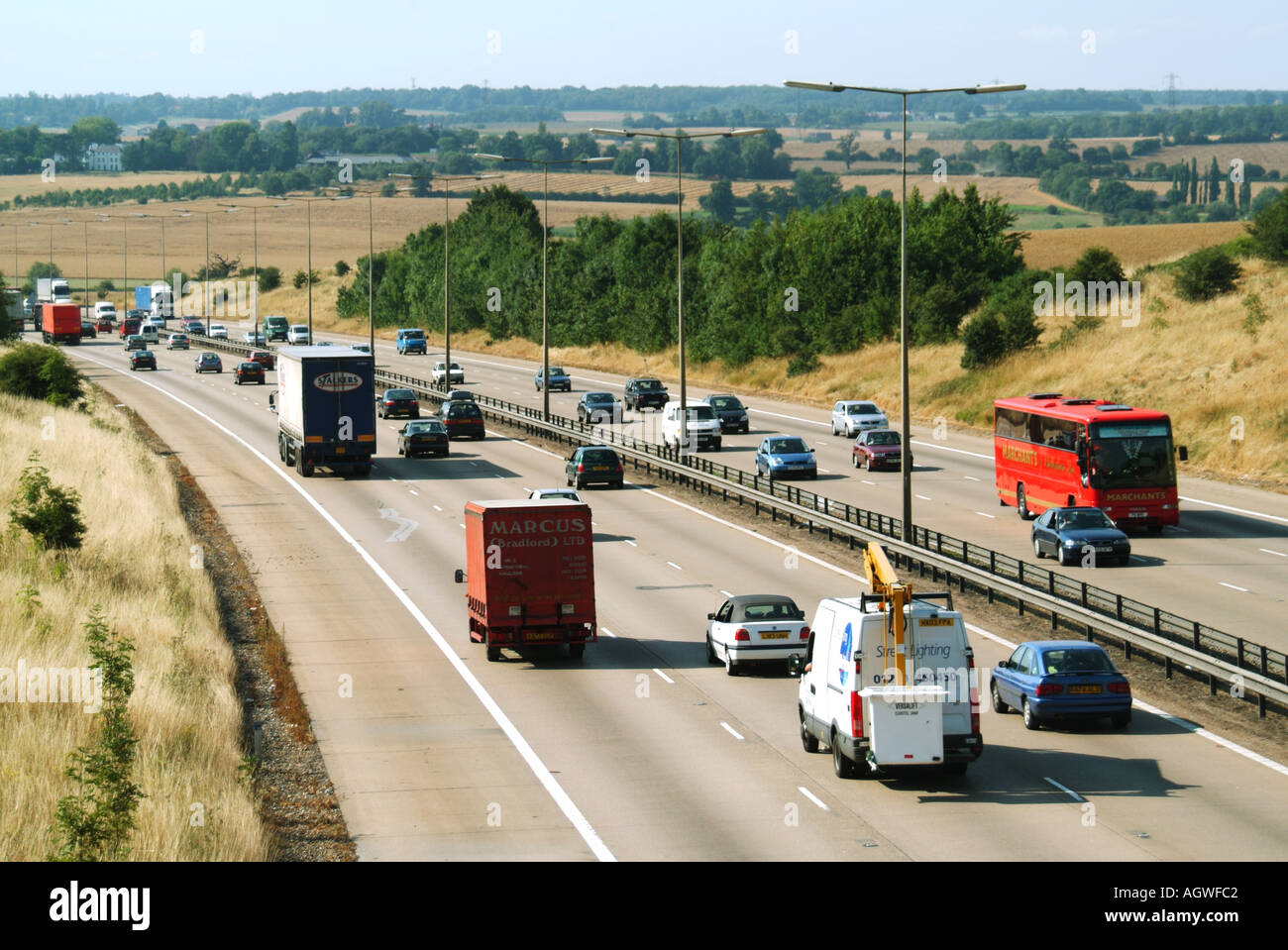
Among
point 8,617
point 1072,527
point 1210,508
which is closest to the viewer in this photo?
point 8,617

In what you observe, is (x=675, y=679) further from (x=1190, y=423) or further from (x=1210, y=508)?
(x=1190, y=423)

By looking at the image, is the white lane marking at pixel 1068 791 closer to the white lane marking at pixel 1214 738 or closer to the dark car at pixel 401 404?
the white lane marking at pixel 1214 738

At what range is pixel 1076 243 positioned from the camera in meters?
137

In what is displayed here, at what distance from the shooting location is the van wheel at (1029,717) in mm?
26531

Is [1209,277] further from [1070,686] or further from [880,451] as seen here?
[1070,686]

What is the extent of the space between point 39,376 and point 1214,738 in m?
68.4

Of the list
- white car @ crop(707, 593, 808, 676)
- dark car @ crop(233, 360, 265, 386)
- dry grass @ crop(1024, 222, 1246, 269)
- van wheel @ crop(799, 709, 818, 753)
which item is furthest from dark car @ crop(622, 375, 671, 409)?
van wheel @ crop(799, 709, 818, 753)

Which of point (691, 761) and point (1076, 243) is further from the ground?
point (1076, 243)

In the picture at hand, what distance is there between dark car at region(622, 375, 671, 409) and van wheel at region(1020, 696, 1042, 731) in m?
56.4

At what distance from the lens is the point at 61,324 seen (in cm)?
13962

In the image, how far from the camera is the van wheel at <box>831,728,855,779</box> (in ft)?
75.9

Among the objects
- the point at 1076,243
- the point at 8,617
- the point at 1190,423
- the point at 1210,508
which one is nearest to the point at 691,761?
the point at 8,617
